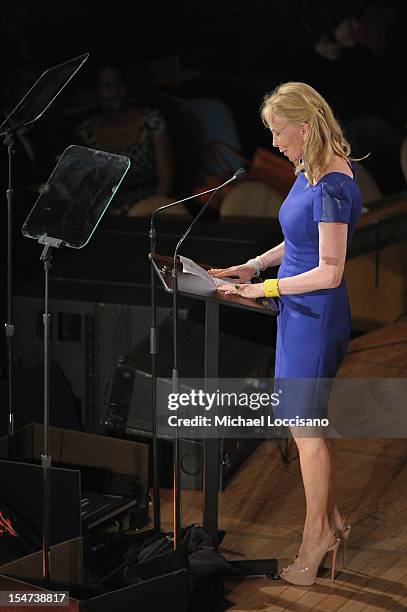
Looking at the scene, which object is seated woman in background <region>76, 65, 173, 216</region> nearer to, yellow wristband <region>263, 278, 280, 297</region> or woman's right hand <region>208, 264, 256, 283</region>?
woman's right hand <region>208, 264, 256, 283</region>

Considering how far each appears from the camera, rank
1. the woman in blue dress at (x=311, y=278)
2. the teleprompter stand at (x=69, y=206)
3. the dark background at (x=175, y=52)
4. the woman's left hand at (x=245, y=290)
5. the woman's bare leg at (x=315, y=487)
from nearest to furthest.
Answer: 1. the teleprompter stand at (x=69, y=206)
2. the woman in blue dress at (x=311, y=278)
3. the woman's left hand at (x=245, y=290)
4. the woman's bare leg at (x=315, y=487)
5. the dark background at (x=175, y=52)

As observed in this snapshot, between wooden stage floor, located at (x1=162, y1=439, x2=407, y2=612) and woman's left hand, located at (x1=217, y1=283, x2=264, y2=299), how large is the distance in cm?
95

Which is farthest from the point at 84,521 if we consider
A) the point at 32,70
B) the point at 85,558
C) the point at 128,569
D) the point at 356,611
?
the point at 32,70

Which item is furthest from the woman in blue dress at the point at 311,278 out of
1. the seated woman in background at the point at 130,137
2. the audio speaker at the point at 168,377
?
the seated woman in background at the point at 130,137

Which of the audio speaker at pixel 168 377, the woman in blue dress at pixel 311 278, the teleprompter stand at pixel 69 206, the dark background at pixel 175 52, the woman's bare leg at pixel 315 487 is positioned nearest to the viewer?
the teleprompter stand at pixel 69 206

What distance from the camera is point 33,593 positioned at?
337 cm

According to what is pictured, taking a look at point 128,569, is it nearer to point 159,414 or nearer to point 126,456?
point 126,456

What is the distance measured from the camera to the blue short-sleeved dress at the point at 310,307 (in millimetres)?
Answer: 3451

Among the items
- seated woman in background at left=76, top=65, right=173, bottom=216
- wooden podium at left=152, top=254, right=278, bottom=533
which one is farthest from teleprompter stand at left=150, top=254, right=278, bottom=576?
seated woman in background at left=76, top=65, right=173, bottom=216

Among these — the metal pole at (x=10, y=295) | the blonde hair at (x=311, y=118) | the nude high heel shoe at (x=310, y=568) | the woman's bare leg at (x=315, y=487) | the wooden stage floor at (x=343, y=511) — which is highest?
the blonde hair at (x=311, y=118)

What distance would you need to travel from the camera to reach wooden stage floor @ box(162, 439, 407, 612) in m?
3.71

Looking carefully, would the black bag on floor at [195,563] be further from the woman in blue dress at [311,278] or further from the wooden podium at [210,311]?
the woman in blue dress at [311,278]

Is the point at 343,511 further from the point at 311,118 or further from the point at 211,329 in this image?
the point at 311,118

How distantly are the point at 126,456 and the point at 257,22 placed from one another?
3950mm
